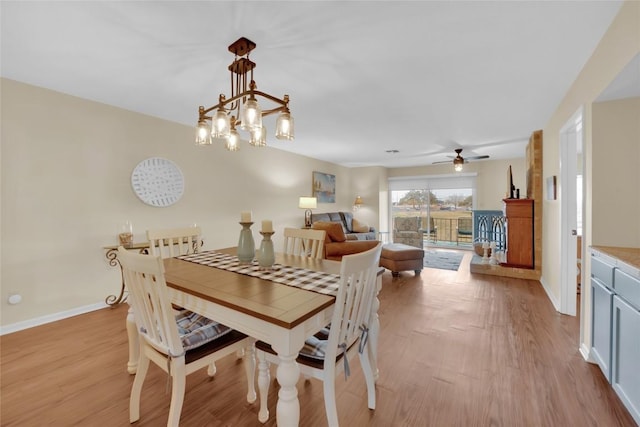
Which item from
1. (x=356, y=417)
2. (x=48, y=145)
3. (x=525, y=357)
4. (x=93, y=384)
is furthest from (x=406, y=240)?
(x=48, y=145)

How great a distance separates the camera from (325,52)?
196cm

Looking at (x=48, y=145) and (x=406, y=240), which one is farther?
(x=406, y=240)

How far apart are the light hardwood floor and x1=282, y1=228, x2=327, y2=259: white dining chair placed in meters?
0.93

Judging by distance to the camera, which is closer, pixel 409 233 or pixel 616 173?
pixel 616 173

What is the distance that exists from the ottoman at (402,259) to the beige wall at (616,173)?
252 cm

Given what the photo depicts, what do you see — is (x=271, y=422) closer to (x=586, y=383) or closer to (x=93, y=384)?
(x=93, y=384)

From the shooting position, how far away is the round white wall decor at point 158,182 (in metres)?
3.20

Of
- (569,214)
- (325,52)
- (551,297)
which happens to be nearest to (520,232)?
(551,297)

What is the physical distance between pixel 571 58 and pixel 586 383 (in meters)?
2.34

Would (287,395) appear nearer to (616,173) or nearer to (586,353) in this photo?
(586,353)

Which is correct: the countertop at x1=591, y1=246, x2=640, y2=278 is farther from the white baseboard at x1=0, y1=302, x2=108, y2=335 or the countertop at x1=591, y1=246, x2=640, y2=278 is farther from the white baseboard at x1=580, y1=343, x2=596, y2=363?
the white baseboard at x1=0, y1=302, x2=108, y2=335

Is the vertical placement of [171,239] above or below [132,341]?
above

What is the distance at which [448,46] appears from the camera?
6.19ft

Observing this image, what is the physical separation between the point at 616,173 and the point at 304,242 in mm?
2300
